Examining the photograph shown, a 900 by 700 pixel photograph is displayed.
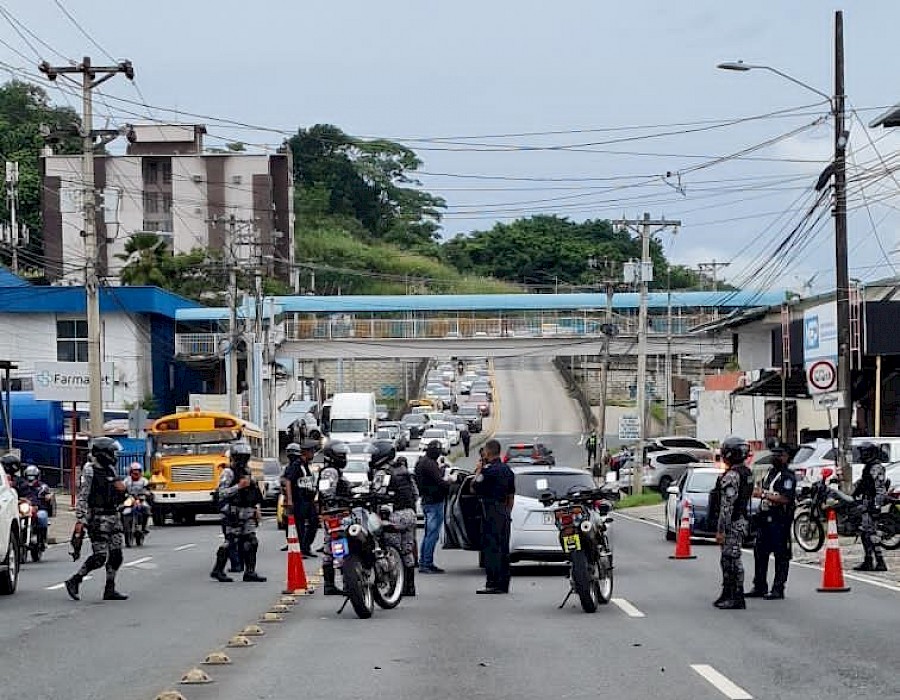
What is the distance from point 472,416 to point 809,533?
65.2m

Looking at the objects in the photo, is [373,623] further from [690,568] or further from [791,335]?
[791,335]

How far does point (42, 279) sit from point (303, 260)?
95.5 ft

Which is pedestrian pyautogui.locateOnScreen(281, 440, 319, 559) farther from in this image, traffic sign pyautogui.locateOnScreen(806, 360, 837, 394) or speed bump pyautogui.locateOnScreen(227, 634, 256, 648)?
traffic sign pyautogui.locateOnScreen(806, 360, 837, 394)

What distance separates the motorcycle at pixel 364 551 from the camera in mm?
14789

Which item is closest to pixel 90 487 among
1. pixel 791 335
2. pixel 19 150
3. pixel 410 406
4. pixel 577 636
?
pixel 577 636

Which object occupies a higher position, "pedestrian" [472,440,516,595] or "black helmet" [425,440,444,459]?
"black helmet" [425,440,444,459]

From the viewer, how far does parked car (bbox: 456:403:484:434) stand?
87.1 meters

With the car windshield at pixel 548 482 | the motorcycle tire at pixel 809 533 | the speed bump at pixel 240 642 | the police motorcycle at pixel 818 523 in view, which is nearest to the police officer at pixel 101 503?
the speed bump at pixel 240 642

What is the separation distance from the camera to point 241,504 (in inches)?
776

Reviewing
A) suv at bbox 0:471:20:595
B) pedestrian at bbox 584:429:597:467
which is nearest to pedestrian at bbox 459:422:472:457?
pedestrian at bbox 584:429:597:467

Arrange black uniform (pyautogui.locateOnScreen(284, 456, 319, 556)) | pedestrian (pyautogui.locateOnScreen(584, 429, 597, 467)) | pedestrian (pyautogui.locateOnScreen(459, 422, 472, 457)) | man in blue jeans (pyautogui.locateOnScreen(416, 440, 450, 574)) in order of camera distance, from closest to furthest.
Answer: black uniform (pyautogui.locateOnScreen(284, 456, 319, 556)), man in blue jeans (pyautogui.locateOnScreen(416, 440, 450, 574)), pedestrian (pyautogui.locateOnScreen(584, 429, 597, 467)), pedestrian (pyautogui.locateOnScreen(459, 422, 472, 457))

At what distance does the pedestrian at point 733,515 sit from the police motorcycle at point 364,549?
3.45 meters

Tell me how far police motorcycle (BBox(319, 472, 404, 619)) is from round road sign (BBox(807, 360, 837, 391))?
46.2ft

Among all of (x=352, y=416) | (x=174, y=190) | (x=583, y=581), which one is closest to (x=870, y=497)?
(x=583, y=581)
